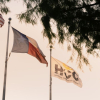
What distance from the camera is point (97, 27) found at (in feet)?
22.9

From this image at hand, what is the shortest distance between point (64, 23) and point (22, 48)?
5.95m

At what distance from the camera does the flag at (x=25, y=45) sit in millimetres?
12703

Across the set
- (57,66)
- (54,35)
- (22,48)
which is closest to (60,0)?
(54,35)

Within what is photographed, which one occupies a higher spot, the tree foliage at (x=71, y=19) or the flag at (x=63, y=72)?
the tree foliage at (x=71, y=19)

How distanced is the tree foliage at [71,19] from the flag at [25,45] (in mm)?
5488

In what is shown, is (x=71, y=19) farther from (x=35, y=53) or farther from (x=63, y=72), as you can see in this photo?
(x=63, y=72)

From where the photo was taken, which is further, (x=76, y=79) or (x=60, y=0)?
(x=76, y=79)

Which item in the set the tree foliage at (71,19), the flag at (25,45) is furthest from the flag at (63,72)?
the tree foliage at (71,19)

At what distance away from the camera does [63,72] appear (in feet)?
57.4

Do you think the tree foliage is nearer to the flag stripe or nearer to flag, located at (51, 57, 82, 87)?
the flag stripe

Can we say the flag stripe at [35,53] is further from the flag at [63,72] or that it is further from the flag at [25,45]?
the flag at [63,72]

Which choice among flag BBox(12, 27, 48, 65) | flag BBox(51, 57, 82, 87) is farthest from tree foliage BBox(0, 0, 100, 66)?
flag BBox(51, 57, 82, 87)

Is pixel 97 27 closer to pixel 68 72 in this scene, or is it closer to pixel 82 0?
pixel 82 0

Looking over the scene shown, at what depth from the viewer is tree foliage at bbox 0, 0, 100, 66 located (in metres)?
7.02
